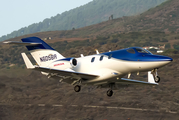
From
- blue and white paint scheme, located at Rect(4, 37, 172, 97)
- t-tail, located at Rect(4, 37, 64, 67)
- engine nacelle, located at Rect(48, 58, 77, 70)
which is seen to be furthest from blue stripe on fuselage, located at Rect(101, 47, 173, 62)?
t-tail, located at Rect(4, 37, 64, 67)

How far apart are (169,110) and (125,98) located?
17386mm

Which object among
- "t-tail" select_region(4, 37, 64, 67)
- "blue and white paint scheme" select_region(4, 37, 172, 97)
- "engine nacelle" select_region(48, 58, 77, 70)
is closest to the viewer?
"blue and white paint scheme" select_region(4, 37, 172, 97)

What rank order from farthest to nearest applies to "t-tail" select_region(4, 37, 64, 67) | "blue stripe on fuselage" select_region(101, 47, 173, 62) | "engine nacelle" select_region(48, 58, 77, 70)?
"t-tail" select_region(4, 37, 64, 67) → "engine nacelle" select_region(48, 58, 77, 70) → "blue stripe on fuselage" select_region(101, 47, 173, 62)

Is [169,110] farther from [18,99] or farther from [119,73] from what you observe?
[119,73]

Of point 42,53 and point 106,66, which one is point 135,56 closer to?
point 106,66

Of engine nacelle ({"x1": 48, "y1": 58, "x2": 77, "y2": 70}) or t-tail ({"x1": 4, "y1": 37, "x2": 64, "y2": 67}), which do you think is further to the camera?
t-tail ({"x1": 4, "y1": 37, "x2": 64, "y2": 67})

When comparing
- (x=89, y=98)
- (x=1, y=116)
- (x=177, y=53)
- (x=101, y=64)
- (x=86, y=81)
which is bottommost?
(x=1, y=116)

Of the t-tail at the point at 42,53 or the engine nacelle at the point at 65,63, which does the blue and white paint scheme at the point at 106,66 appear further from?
the t-tail at the point at 42,53

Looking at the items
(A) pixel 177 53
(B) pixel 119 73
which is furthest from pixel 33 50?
(A) pixel 177 53

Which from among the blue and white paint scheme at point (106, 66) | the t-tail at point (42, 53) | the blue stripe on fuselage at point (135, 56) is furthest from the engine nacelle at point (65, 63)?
the blue stripe on fuselage at point (135, 56)

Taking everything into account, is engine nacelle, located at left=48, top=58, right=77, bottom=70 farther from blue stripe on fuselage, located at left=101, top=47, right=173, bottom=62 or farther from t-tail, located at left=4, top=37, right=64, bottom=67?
blue stripe on fuselage, located at left=101, top=47, right=173, bottom=62

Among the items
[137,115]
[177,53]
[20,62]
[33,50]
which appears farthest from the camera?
[20,62]

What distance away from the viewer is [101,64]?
2244cm

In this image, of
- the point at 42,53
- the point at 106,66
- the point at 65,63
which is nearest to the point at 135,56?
the point at 106,66
